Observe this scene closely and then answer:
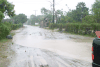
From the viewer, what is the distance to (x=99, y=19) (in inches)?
871

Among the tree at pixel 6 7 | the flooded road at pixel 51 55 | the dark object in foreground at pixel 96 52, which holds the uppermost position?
the tree at pixel 6 7

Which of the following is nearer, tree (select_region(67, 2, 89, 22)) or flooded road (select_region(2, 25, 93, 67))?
flooded road (select_region(2, 25, 93, 67))

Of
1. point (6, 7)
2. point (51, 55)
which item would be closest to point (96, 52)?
point (51, 55)

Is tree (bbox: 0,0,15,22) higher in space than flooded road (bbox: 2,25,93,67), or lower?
higher

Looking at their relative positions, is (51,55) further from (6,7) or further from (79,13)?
(79,13)

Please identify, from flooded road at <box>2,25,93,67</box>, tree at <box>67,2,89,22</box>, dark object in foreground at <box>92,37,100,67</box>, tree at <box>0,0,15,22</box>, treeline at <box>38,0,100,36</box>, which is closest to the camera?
dark object in foreground at <box>92,37,100,67</box>

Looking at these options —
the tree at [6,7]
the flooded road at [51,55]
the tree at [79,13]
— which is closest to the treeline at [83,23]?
the tree at [79,13]

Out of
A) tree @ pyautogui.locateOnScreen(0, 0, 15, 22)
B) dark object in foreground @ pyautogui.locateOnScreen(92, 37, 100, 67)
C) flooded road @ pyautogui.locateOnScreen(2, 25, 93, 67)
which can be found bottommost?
flooded road @ pyautogui.locateOnScreen(2, 25, 93, 67)

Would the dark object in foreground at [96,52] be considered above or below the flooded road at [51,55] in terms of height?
above

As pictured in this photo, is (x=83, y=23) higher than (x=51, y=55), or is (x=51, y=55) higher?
(x=83, y=23)

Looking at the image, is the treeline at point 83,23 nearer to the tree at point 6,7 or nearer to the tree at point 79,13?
the tree at point 79,13

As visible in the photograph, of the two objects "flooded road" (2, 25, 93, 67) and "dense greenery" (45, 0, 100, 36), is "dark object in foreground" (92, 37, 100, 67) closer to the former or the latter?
"flooded road" (2, 25, 93, 67)

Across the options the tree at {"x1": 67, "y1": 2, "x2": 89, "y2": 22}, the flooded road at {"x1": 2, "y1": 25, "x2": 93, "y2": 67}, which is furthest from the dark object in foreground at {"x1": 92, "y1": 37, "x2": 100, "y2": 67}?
the tree at {"x1": 67, "y1": 2, "x2": 89, "y2": 22}

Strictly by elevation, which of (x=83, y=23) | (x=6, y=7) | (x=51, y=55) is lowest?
(x=51, y=55)
